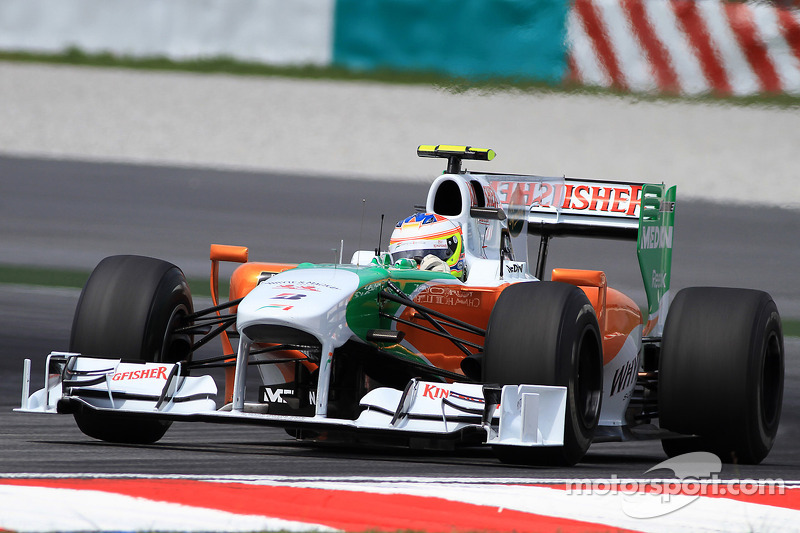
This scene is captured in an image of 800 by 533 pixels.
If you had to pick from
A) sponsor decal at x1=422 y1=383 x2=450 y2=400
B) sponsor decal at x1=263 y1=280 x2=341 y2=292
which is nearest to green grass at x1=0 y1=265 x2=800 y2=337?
sponsor decal at x1=263 y1=280 x2=341 y2=292

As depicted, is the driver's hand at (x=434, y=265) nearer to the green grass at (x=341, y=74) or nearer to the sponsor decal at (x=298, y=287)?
the sponsor decal at (x=298, y=287)

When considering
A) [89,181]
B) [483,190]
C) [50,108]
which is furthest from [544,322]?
[50,108]

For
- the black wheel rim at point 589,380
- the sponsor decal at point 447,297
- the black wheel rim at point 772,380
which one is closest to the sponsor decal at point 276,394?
the sponsor decal at point 447,297

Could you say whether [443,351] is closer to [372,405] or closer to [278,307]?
[372,405]

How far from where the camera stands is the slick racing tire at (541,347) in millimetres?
7172

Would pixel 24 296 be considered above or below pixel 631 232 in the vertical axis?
below

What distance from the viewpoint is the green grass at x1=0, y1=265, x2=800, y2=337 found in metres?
14.6

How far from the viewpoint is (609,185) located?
999 cm

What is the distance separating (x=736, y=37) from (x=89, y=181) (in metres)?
8.47

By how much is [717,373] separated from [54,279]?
863 cm

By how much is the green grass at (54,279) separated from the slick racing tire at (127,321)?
20.6 ft

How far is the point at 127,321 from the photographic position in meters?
7.88

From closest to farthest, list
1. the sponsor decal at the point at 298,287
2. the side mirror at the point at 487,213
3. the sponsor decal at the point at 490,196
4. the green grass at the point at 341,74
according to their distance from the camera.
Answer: the sponsor decal at the point at 298,287, the side mirror at the point at 487,213, the sponsor decal at the point at 490,196, the green grass at the point at 341,74

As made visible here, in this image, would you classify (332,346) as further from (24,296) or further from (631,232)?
(24,296)
